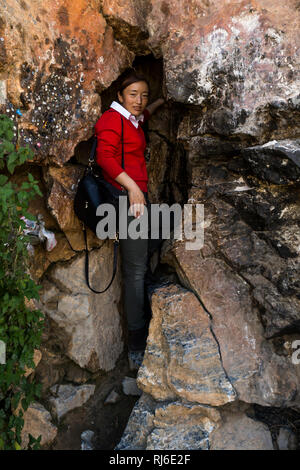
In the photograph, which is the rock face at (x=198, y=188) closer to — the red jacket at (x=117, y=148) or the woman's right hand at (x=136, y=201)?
the red jacket at (x=117, y=148)

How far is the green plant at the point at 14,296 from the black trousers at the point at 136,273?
2.66 ft

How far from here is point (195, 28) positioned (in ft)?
8.61

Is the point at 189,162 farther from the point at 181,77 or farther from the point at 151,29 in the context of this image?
the point at 151,29

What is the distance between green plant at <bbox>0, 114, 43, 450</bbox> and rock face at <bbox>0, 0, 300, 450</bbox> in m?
0.46

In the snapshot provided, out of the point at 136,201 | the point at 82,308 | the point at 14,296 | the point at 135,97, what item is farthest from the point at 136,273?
the point at 135,97

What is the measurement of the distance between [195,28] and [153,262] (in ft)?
4.93

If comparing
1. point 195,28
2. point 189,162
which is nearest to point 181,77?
point 195,28

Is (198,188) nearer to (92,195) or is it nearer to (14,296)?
(92,195)

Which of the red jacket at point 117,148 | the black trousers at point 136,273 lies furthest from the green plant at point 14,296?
the black trousers at point 136,273

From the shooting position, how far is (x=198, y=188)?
280 cm

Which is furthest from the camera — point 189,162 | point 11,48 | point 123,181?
point 189,162

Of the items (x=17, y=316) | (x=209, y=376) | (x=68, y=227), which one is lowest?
(x=209, y=376)

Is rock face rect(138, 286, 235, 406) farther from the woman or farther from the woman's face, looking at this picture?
the woman's face

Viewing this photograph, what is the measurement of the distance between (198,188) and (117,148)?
22.0 inches
